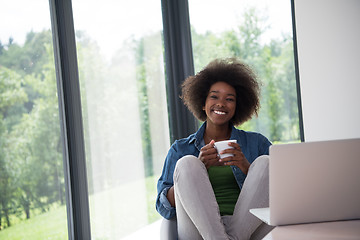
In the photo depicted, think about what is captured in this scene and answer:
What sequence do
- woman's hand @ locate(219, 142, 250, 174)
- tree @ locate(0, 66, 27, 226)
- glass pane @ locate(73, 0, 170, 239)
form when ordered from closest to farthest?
woman's hand @ locate(219, 142, 250, 174), tree @ locate(0, 66, 27, 226), glass pane @ locate(73, 0, 170, 239)

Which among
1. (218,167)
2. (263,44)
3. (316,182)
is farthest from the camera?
(263,44)

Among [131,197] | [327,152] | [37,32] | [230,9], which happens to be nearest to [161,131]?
[131,197]

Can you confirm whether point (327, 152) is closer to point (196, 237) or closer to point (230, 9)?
point (196, 237)

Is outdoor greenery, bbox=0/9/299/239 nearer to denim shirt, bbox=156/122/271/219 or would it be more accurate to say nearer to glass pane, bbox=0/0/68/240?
glass pane, bbox=0/0/68/240

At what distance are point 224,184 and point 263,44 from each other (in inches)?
65.4

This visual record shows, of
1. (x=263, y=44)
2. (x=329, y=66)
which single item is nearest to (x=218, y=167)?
(x=329, y=66)

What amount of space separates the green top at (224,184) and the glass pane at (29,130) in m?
0.91

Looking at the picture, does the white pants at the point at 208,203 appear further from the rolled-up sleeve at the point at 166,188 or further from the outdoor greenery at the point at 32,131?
the outdoor greenery at the point at 32,131

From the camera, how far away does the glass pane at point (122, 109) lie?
290 cm

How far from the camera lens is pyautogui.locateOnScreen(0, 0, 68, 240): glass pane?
2270 mm

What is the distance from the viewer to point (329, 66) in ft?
10.4

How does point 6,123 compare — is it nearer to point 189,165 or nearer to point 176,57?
point 189,165

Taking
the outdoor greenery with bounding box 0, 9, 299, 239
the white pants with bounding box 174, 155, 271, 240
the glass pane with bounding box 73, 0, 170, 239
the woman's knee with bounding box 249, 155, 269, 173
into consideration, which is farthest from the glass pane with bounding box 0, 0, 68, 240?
the woman's knee with bounding box 249, 155, 269, 173

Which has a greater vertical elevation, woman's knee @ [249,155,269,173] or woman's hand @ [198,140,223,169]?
woman's hand @ [198,140,223,169]
